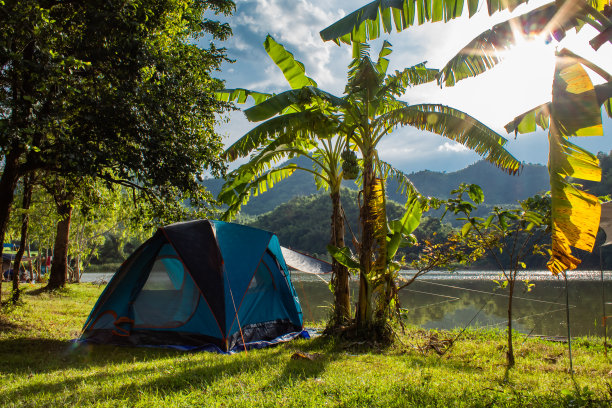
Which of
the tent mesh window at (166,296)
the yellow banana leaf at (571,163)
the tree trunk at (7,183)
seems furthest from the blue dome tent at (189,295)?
the yellow banana leaf at (571,163)

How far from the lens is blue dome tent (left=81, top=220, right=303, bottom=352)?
18.1ft

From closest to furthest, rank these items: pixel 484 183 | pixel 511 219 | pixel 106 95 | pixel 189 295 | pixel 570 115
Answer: pixel 570 115 < pixel 511 219 < pixel 106 95 < pixel 189 295 < pixel 484 183

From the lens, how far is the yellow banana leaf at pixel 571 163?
9.77ft

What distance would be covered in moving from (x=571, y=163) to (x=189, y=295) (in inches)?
198

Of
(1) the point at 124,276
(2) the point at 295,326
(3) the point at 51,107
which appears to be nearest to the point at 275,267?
(2) the point at 295,326

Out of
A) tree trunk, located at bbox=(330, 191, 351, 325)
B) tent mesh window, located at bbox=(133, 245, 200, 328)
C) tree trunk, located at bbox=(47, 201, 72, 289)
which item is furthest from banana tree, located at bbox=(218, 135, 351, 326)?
tree trunk, located at bbox=(47, 201, 72, 289)

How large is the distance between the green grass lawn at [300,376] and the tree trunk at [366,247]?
1.77ft

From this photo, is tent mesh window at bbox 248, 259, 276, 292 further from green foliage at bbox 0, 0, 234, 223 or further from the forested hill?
the forested hill

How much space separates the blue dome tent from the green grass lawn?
0.40 meters

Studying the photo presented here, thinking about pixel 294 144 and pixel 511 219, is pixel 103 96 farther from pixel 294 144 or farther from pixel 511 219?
pixel 511 219

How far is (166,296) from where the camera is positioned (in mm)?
5930

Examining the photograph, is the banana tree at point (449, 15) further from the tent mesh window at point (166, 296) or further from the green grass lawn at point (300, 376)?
the tent mesh window at point (166, 296)

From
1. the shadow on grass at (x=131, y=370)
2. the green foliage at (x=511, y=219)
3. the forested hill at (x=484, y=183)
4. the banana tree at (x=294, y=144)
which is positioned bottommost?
the shadow on grass at (x=131, y=370)

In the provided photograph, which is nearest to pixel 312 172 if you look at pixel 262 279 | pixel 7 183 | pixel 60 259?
pixel 262 279
